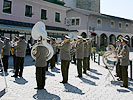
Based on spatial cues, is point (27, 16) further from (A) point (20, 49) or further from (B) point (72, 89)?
(B) point (72, 89)

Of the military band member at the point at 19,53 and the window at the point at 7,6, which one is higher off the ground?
the window at the point at 7,6

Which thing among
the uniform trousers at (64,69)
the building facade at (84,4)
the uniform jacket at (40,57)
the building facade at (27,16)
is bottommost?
the uniform trousers at (64,69)

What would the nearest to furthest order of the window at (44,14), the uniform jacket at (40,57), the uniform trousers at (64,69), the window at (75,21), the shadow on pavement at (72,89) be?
the shadow on pavement at (72,89)
the uniform jacket at (40,57)
the uniform trousers at (64,69)
the window at (44,14)
the window at (75,21)

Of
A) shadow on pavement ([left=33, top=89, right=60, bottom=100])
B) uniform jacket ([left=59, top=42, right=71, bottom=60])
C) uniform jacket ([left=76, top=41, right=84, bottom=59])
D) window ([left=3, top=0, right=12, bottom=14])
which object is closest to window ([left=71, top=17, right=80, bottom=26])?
window ([left=3, top=0, right=12, bottom=14])

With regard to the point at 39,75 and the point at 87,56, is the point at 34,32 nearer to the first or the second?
the point at 39,75

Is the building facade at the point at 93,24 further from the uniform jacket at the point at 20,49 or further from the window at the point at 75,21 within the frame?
the uniform jacket at the point at 20,49

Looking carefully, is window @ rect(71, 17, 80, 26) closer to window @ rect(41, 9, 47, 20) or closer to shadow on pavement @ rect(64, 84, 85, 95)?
window @ rect(41, 9, 47, 20)

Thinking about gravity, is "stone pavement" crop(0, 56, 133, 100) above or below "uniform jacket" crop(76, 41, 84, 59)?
below

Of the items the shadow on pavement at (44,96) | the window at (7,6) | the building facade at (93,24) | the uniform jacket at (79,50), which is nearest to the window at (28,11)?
A: the window at (7,6)

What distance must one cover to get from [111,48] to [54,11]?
17.7 metres

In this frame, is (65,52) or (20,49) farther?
(20,49)

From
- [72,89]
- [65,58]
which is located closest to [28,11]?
[65,58]

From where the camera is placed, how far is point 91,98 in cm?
543

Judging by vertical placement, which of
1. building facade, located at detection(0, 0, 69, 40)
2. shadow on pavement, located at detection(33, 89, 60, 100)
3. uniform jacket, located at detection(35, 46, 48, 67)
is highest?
building facade, located at detection(0, 0, 69, 40)
